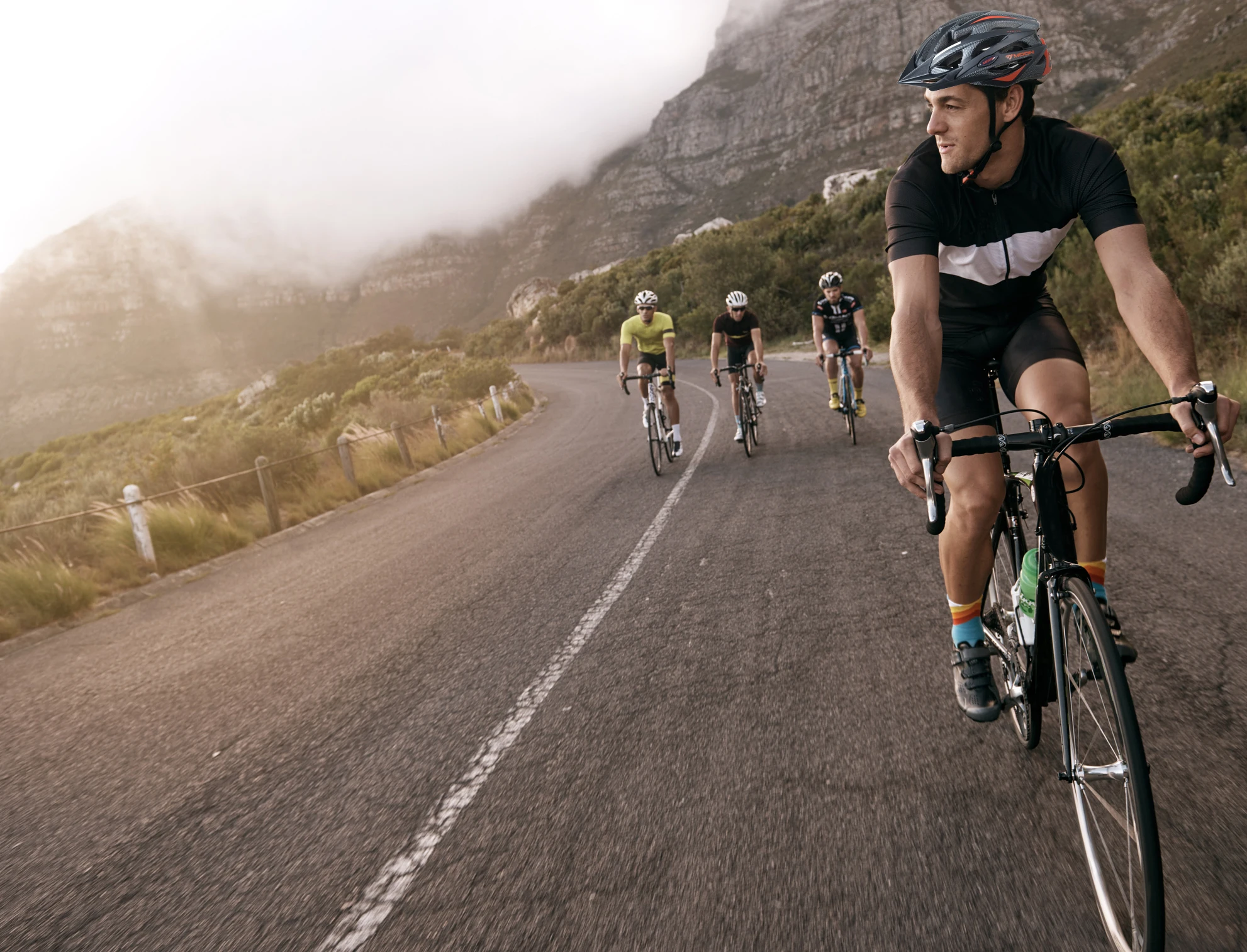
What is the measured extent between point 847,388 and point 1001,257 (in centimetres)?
706

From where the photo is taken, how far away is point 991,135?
2.27 metres

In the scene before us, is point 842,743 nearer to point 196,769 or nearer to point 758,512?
point 196,769

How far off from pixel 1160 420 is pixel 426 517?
340 inches

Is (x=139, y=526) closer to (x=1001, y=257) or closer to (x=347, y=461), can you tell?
(x=347, y=461)

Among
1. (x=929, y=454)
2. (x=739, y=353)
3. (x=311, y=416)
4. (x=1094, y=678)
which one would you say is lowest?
(x=311, y=416)

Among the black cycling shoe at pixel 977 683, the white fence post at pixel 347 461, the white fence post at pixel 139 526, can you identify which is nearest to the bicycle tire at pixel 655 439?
the white fence post at pixel 347 461

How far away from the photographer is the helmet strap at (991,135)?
2.23 meters

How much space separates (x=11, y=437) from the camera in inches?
5084

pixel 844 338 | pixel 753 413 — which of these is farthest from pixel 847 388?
pixel 844 338

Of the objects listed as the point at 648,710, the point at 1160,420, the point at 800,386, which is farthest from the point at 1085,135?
the point at 800,386

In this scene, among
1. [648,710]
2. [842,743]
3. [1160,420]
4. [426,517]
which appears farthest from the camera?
[426,517]

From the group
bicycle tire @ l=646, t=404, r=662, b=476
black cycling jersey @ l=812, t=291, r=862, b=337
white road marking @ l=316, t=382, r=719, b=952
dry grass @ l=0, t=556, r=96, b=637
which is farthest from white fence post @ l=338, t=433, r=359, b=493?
white road marking @ l=316, t=382, r=719, b=952

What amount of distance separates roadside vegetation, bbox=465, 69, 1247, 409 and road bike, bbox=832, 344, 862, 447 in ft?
10.2

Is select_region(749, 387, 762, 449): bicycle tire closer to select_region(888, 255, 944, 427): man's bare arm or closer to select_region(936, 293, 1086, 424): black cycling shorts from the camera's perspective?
select_region(936, 293, 1086, 424): black cycling shorts
